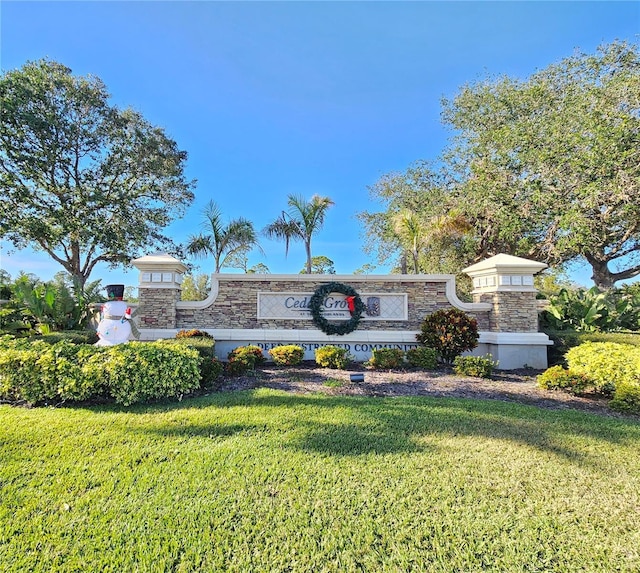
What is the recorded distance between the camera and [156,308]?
8859 millimetres

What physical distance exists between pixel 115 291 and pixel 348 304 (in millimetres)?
5159

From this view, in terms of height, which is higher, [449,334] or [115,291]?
[115,291]

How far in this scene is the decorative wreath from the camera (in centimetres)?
899

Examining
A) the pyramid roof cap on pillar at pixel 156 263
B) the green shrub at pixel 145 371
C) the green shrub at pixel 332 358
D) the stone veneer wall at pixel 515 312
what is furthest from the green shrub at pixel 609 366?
the pyramid roof cap on pillar at pixel 156 263

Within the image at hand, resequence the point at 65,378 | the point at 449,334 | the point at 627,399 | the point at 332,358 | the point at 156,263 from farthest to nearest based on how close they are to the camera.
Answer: the point at 156,263, the point at 449,334, the point at 332,358, the point at 627,399, the point at 65,378

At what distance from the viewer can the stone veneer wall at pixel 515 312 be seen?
29.0ft

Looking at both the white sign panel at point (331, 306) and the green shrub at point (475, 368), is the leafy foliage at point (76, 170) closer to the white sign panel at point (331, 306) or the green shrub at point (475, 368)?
the white sign panel at point (331, 306)

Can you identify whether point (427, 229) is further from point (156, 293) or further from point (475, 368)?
point (156, 293)

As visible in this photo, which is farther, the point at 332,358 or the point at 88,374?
the point at 332,358

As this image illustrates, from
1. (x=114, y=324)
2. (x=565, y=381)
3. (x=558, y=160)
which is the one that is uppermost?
(x=558, y=160)

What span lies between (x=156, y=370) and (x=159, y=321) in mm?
3977

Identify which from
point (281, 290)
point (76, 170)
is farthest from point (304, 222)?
point (76, 170)

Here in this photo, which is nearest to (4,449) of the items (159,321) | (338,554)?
(338,554)

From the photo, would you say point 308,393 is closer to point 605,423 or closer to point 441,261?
point 605,423
